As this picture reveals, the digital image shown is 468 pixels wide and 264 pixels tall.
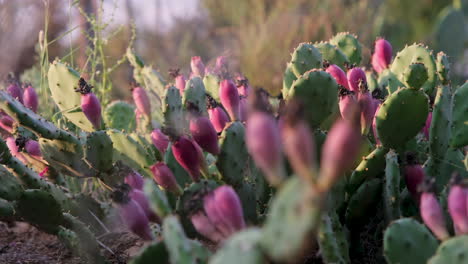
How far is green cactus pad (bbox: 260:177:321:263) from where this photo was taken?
0.81 metres

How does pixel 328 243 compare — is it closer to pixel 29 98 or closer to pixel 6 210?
pixel 6 210

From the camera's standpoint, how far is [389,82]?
222 centimetres

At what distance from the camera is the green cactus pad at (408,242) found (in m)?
1.28

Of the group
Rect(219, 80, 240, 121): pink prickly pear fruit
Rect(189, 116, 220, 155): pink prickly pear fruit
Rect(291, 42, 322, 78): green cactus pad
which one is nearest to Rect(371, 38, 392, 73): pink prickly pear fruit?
Rect(291, 42, 322, 78): green cactus pad

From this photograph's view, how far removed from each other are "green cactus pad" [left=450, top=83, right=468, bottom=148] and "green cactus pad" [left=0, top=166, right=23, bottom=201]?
142cm

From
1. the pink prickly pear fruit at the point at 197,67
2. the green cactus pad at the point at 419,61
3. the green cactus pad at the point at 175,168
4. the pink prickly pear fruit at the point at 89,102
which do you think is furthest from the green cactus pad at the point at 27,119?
the green cactus pad at the point at 419,61

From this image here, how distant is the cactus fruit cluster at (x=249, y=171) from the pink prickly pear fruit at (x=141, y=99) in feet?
0.68

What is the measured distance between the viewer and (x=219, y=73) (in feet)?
8.32

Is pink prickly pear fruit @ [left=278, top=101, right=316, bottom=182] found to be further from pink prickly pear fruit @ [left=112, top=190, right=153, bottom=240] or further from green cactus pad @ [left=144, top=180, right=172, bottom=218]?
pink prickly pear fruit @ [left=112, top=190, right=153, bottom=240]

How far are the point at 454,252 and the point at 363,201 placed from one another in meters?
0.59

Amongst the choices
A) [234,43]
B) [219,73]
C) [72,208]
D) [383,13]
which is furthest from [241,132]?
[383,13]

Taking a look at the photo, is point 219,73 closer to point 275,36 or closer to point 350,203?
point 350,203

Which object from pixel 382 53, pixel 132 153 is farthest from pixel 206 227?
pixel 382 53

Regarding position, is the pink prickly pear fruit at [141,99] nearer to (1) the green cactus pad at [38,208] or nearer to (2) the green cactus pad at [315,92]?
(1) the green cactus pad at [38,208]
